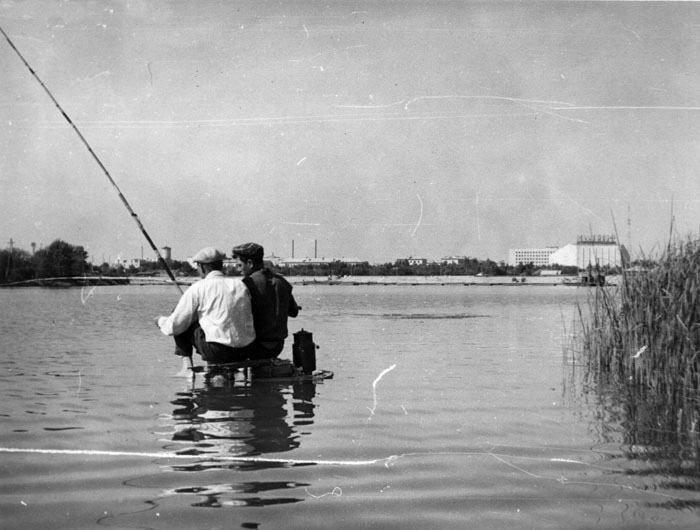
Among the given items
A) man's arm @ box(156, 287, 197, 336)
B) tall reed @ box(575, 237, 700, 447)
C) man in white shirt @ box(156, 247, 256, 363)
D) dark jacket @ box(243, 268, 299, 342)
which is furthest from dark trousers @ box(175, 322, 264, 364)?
tall reed @ box(575, 237, 700, 447)

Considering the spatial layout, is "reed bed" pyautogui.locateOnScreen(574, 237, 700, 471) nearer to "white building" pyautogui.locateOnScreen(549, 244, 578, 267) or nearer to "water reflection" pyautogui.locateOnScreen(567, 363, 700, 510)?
"water reflection" pyautogui.locateOnScreen(567, 363, 700, 510)

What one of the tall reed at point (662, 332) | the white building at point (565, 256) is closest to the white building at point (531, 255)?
the white building at point (565, 256)

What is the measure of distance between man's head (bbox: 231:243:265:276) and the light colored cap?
1.84ft

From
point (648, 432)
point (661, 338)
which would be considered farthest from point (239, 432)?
point (661, 338)

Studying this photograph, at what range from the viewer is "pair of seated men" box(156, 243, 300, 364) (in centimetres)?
841

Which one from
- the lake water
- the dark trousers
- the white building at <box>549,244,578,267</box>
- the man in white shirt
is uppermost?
the white building at <box>549,244,578,267</box>

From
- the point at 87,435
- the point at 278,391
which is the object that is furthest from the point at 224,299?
the point at 87,435

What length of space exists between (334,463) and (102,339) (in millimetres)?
14439

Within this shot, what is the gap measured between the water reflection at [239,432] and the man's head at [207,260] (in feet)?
4.15

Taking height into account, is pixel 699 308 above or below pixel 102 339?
above

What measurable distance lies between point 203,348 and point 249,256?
124 cm

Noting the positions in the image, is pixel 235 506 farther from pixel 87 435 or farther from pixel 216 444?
pixel 87 435

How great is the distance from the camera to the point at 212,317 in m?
8.48

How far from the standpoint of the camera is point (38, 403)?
8.76m
